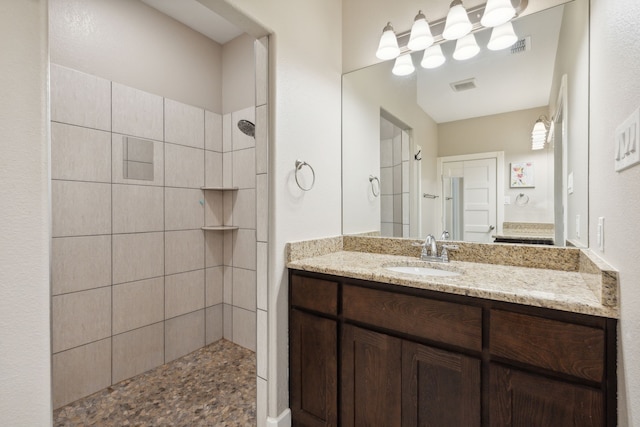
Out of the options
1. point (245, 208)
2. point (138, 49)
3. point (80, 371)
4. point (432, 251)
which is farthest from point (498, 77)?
point (80, 371)

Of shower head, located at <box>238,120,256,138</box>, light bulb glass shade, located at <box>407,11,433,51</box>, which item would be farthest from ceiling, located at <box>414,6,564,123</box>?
shower head, located at <box>238,120,256,138</box>

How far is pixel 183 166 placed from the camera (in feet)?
8.19

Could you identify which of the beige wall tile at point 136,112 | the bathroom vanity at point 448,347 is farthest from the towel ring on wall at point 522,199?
the beige wall tile at point 136,112

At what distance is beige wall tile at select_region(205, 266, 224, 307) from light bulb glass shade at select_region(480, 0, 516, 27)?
2.66 metres

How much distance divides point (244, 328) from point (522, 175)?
2384 mm

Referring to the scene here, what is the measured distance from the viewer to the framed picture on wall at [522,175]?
1.57 m

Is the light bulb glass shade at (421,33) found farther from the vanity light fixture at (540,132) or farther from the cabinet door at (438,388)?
the cabinet door at (438,388)

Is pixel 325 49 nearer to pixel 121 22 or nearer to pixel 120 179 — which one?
pixel 121 22

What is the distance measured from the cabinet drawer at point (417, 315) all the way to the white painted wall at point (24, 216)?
1.09 m

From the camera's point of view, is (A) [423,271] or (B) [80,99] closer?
(A) [423,271]

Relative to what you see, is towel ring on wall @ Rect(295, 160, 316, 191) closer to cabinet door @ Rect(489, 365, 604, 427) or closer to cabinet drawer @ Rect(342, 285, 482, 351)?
cabinet drawer @ Rect(342, 285, 482, 351)

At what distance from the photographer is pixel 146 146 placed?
7.42 ft

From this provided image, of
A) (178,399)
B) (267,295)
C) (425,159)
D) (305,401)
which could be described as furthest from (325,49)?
(178,399)

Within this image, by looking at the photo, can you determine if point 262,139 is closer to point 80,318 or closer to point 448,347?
point 448,347
